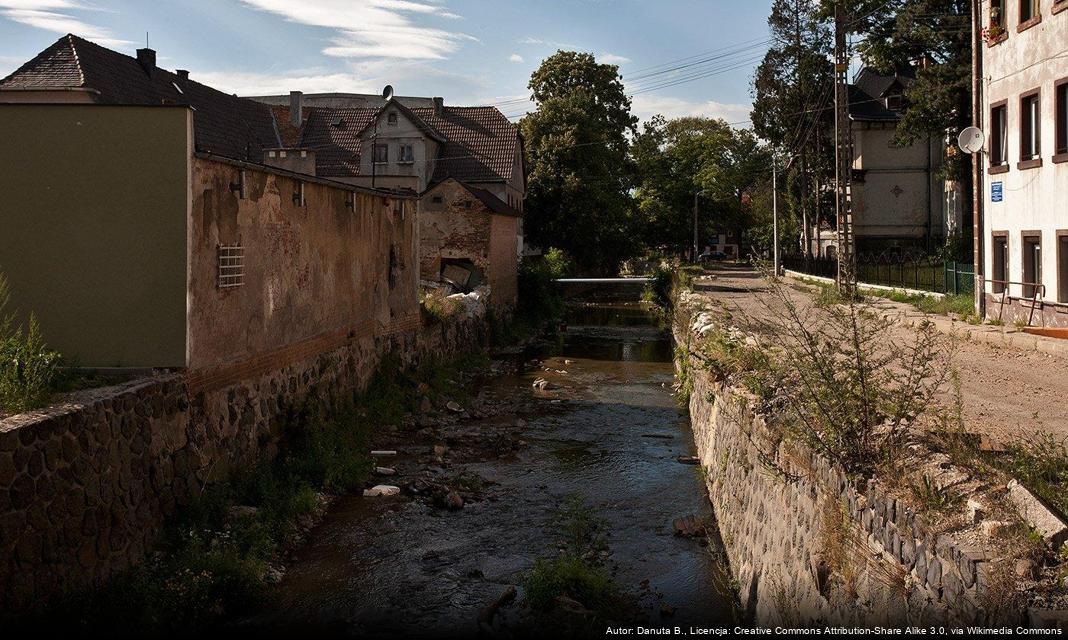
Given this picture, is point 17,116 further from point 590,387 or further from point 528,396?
point 590,387

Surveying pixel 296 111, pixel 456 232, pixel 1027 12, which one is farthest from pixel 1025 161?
pixel 296 111

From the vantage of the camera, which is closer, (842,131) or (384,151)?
(842,131)

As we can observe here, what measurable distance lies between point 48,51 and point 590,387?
2036 cm

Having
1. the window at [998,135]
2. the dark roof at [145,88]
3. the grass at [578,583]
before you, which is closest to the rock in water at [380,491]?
the grass at [578,583]

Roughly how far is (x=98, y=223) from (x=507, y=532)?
18.8 ft

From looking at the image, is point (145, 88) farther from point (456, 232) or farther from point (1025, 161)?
point (1025, 161)

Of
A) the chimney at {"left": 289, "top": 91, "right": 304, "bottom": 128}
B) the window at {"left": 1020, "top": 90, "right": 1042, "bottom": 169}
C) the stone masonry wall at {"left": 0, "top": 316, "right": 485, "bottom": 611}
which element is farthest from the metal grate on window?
the chimney at {"left": 289, "top": 91, "right": 304, "bottom": 128}

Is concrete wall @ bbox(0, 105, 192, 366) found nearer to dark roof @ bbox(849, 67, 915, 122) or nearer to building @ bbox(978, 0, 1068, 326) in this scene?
building @ bbox(978, 0, 1068, 326)

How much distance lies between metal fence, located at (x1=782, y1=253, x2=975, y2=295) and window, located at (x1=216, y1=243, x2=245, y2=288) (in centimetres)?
1939

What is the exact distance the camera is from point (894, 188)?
48.7 m

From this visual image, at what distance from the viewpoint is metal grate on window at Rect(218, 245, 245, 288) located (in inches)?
435

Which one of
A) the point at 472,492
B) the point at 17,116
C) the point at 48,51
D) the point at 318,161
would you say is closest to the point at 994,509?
the point at 472,492

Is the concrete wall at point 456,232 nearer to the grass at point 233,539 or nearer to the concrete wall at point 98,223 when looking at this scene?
the grass at point 233,539

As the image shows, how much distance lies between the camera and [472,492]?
12531mm
